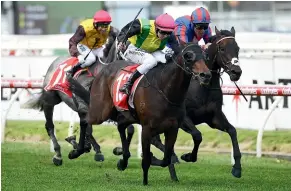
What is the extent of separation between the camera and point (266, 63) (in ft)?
47.9

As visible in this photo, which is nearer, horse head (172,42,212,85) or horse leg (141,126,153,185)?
horse head (172,42,212,85)

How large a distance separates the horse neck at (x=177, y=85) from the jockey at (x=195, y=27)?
3.17 feet

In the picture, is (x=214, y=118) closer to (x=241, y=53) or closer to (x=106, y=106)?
(x=106, y=106)

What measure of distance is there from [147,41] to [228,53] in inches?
35.9

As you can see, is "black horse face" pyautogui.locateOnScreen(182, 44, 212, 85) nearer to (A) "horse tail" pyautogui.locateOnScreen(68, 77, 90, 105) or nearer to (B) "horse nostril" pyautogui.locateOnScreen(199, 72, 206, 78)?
(B) "horse nostril" pyautogui.locateOnScreen(199, 72, 206, 78)

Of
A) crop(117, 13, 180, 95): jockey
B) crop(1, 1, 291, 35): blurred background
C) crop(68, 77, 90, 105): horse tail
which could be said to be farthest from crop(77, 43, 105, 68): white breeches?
crop(1, 1, 291, 35): blurred background

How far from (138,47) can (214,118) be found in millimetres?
1102

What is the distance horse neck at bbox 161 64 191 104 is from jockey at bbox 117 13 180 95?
251 millimetres

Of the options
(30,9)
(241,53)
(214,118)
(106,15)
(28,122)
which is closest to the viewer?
(214,118)

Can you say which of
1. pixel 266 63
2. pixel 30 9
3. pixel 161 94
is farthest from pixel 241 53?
pixel 30 9

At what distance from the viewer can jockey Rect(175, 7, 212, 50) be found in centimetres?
1107

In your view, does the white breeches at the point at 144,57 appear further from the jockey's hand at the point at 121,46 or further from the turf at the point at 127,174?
the turf at the point at 127,174

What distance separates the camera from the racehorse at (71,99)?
1250 cm

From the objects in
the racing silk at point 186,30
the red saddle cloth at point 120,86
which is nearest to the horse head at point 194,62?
the red saddle cloth at point 120,86
